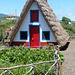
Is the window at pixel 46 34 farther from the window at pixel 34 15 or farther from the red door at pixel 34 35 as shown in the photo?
the window at pixel 34 15

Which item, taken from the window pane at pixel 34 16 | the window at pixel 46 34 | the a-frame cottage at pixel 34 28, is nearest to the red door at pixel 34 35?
the a-frame cottage at pixel 34 28

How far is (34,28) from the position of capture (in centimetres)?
1603

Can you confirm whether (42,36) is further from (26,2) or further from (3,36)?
(3,36)

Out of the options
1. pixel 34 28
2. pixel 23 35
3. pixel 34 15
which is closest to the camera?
pixel 34 15

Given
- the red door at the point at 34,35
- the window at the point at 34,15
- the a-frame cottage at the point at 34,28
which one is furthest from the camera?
the red door at the point at 34,35

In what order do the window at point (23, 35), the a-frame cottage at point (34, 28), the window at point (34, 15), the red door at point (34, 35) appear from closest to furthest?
the a-frame cottage at point (34, 28), the window at point (34, 15), the red door at point (34, 35), the window at point (23, 35)

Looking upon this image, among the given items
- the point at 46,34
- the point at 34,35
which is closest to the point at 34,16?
the point at 34,35

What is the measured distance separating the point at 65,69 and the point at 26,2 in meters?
8.84

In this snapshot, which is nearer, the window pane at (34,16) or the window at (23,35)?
the window pane at (34,16)

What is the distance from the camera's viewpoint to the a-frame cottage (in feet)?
50.5

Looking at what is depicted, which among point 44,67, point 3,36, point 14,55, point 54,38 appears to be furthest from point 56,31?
point 3,36

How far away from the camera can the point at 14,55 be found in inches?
400

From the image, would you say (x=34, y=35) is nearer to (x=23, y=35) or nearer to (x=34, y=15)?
(x=23, y=35)

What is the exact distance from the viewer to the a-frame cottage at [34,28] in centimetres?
1540
